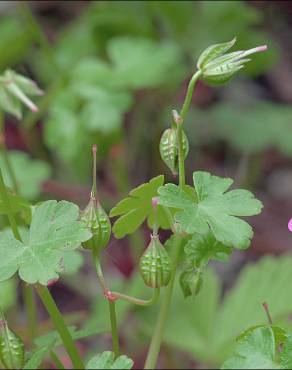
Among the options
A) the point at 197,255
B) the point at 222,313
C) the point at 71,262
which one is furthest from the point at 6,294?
the point at 197,255

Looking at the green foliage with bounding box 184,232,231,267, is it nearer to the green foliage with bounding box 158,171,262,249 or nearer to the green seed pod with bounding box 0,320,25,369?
the green foliage with bounding box 158,171,262,249

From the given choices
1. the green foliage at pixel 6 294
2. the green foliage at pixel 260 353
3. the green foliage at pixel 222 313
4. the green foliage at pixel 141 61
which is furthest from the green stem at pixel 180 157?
the green foliage at pixel 141 61

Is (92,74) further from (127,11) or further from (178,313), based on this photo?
(178,313)

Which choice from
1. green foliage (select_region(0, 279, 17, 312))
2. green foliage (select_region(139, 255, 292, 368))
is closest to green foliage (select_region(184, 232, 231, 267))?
green foliage (select_region(139, 255, 292, 368))

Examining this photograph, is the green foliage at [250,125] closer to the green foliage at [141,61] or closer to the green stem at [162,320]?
the green foliage at [141,61]

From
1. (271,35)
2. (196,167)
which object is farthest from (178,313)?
(271,35)

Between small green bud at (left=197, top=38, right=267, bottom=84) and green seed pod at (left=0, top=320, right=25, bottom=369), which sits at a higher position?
small green bud at (left=197, top=38, right=267, bottom=84)
